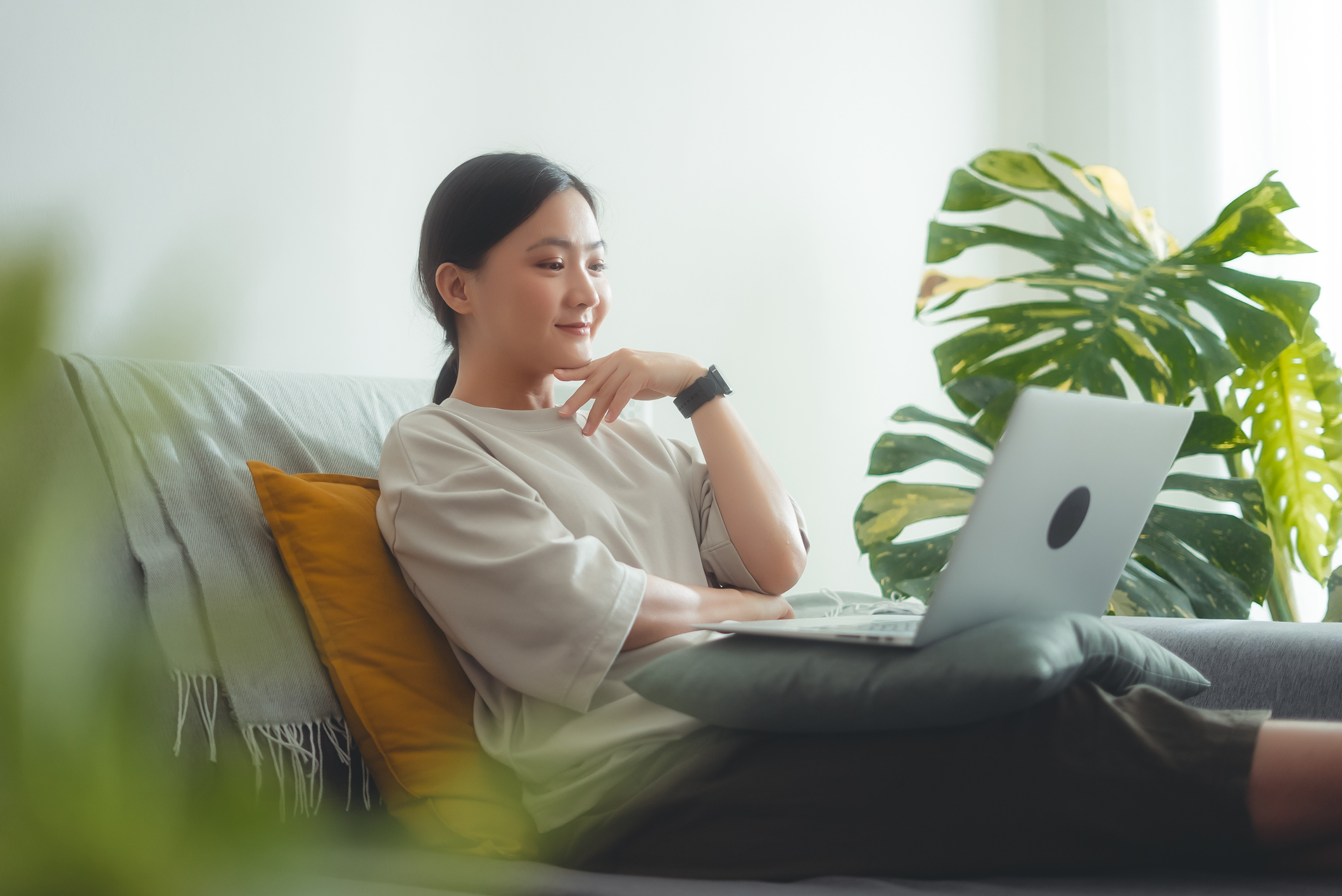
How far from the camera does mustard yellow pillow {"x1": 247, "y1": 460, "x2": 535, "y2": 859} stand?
1.04m

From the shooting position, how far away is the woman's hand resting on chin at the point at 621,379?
1.29m

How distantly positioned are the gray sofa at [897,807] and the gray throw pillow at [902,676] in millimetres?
103

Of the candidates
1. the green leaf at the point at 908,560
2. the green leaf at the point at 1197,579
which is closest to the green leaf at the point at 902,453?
the green leaf at the point at 908,560

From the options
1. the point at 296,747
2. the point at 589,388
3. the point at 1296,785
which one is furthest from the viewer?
the point at 589,388

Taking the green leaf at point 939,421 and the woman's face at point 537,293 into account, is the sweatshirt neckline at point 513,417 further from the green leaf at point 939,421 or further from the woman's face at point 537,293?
the green leaf at point 939,421

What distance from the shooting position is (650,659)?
1.08m

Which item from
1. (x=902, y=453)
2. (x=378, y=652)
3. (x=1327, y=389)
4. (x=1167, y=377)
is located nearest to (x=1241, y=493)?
(x=1167, y=377)

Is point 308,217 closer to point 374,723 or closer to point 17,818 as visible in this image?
point 374,723

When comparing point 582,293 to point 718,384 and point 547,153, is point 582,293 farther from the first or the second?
point 547,153

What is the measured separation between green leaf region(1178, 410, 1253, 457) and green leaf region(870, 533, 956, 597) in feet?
1.45

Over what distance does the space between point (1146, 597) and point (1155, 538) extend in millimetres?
129

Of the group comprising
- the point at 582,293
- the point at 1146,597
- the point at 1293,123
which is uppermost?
the point at 1293,123

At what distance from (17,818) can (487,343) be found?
1172 mm

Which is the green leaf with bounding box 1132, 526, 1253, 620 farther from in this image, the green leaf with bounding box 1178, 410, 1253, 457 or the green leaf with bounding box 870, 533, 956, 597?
the green leaf with bounding box 870, 533, 956, 597
